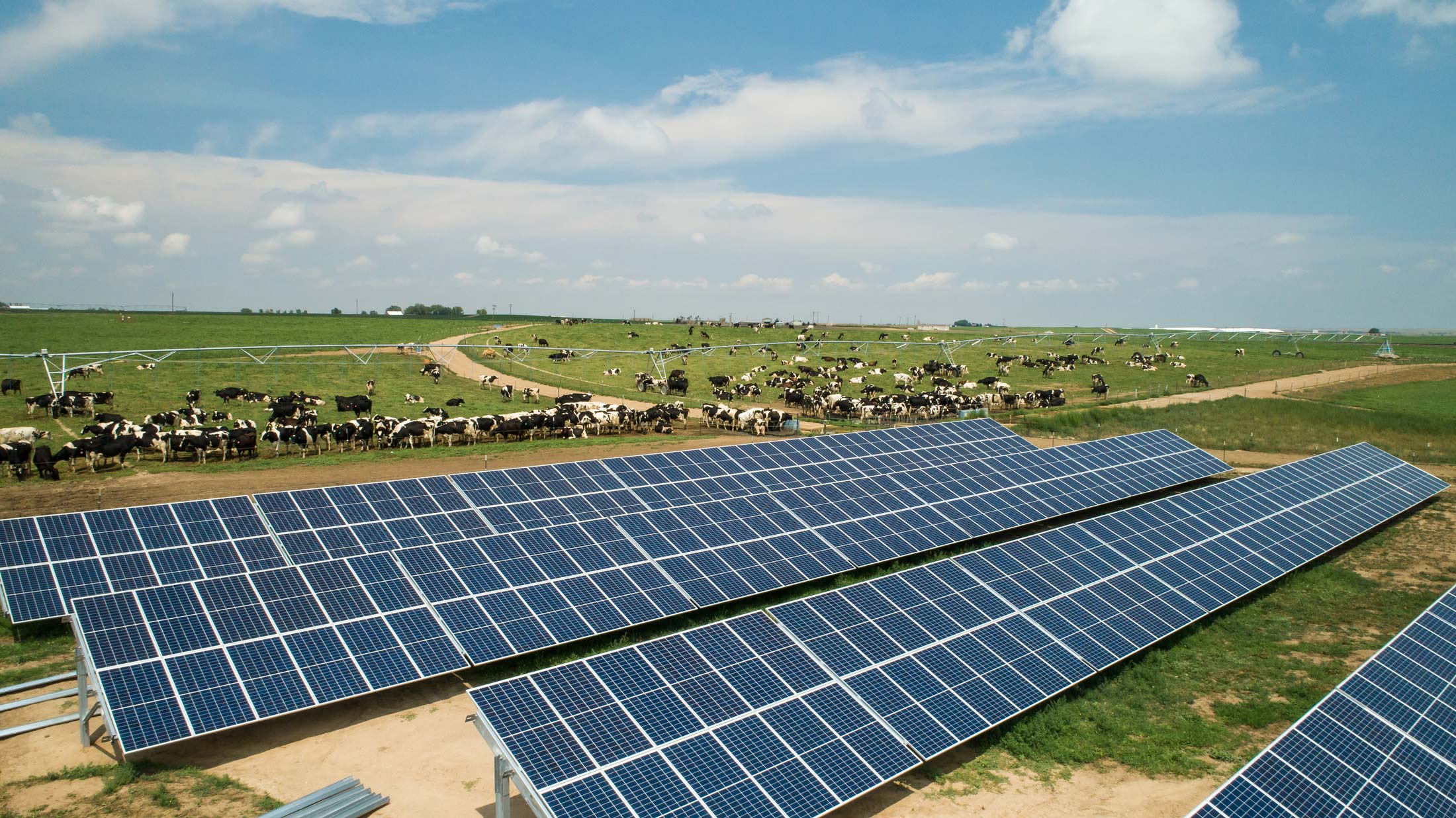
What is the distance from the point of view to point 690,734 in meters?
10.1

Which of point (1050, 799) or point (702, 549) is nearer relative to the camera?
point (1050, 799)

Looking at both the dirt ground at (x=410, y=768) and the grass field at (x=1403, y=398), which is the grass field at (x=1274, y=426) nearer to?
the grass field at (x=1403, y=398)

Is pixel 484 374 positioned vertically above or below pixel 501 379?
above

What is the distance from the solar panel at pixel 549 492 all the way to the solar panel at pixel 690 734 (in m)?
7.11

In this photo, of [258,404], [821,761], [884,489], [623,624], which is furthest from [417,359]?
[821,761]

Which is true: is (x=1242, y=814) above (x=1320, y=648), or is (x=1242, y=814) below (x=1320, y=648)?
above

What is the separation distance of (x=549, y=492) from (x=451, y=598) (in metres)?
5.23

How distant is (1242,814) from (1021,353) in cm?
8042

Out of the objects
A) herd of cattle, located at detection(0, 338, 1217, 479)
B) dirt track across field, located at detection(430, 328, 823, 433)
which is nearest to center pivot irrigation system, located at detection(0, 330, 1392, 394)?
dirt track across field, located at detection(430, 328, 823, 433)

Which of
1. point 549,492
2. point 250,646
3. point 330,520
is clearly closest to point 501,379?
point 549,492

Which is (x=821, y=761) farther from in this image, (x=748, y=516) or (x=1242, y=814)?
(x=748, y=516)

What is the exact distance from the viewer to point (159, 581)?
14.7m

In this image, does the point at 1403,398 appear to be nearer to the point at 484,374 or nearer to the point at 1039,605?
the point at 1039,605

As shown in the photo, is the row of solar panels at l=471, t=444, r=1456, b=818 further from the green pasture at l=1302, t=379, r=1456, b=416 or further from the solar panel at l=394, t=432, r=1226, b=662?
the green pasture at l=1302, t=379, r=1456, b=416
